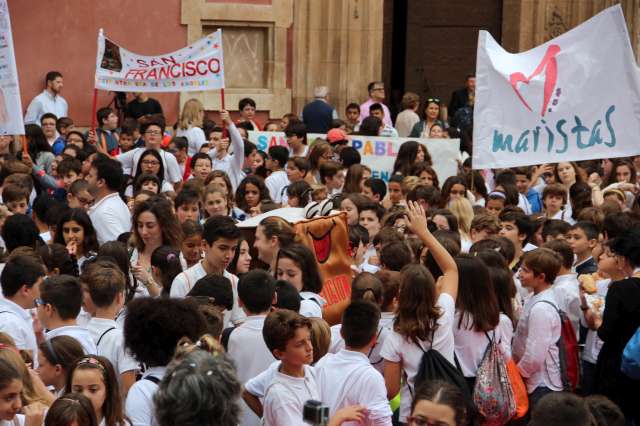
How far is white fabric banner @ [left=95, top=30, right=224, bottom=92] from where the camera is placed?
51.5ft

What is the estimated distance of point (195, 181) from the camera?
1204cm

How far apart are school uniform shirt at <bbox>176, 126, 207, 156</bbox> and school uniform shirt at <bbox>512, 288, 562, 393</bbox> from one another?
Answer: 30.3 feet

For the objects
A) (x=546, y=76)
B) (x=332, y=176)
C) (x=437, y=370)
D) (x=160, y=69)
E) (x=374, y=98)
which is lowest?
(x=437, y=370)

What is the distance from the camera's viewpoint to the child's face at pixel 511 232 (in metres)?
10.2

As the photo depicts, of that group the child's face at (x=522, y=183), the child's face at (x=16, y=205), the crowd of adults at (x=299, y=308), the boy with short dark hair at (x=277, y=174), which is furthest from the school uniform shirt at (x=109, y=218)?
the child's face at (x=522, y=183)

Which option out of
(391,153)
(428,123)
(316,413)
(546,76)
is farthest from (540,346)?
(428,123)

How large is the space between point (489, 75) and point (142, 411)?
653cm

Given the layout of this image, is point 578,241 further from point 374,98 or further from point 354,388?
point 374,98

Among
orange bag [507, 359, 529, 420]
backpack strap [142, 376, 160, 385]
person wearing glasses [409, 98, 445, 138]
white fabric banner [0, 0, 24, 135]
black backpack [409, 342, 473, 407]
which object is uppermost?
white fabric banner [0, 0, 24, 135]

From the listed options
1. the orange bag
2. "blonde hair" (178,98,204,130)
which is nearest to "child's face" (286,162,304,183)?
"blonde hair" (178,98,204,130)

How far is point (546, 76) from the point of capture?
1155 centimetres

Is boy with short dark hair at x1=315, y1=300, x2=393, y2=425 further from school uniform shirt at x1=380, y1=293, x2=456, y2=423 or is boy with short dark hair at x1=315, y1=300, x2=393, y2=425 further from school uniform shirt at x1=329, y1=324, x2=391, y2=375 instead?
school uniform shirt at x1=329, y1=324, x2=391, y2=375

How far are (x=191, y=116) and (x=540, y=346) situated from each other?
991cm

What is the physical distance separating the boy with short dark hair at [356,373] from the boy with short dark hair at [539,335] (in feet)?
5.48
